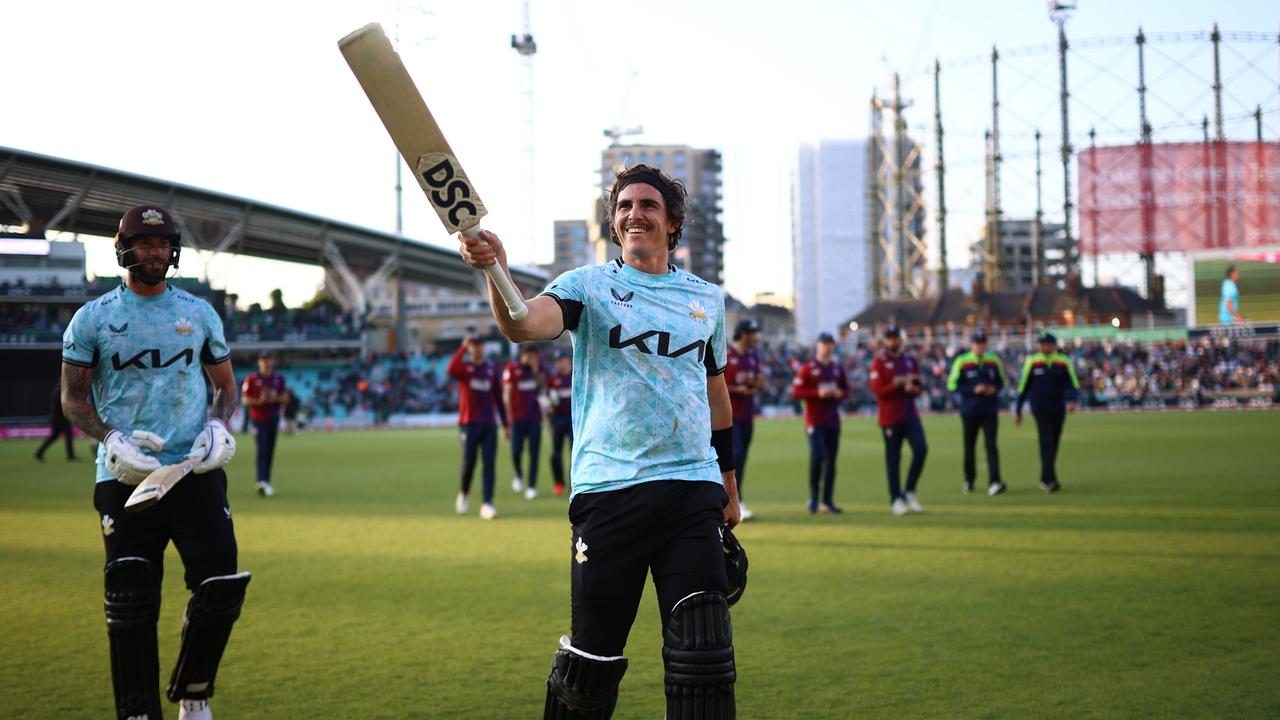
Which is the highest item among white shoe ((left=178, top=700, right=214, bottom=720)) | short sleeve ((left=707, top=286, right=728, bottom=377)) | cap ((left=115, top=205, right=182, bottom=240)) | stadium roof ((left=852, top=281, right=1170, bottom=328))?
stadium roof ((left=852, top=281, right=1170, bottom=328))

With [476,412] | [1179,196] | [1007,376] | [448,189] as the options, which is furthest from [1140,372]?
[448,189]

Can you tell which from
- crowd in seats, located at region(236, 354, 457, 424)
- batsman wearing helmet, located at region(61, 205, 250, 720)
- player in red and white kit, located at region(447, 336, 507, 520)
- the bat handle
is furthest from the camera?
crowd in seats, located at region(236, 354, 457, 424)

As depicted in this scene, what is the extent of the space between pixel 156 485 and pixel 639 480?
2.43 m

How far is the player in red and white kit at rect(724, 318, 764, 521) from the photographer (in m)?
13.4

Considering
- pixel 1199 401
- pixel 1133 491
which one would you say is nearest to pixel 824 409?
pixel 1133 491

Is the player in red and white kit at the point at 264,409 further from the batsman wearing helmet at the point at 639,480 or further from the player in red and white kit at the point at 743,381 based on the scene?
the batsman wearing helmet at the point at 639,480

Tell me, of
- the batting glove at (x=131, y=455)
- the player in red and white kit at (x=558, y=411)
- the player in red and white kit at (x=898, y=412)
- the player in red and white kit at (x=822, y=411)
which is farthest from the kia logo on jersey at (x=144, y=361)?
the player in red and white kit at (x=558, y=411)

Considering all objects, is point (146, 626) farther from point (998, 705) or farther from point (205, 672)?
point (998, 705)

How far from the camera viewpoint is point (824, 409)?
14.1 m

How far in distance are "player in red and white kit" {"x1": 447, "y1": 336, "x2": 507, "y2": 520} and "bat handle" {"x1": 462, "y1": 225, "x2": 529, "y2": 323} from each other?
1078 cm

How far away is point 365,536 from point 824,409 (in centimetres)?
583

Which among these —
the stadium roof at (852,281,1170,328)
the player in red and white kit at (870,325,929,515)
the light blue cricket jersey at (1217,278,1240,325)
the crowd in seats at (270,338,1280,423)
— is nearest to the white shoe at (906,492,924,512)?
the player in red and white kit at (870,325,929,515)

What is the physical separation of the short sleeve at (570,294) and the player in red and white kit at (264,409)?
14.8 metres

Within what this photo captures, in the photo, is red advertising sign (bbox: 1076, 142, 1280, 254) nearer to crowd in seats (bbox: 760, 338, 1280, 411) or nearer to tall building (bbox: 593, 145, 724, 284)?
crowd in seats (bbox: 760, 338, 1280, 411)
